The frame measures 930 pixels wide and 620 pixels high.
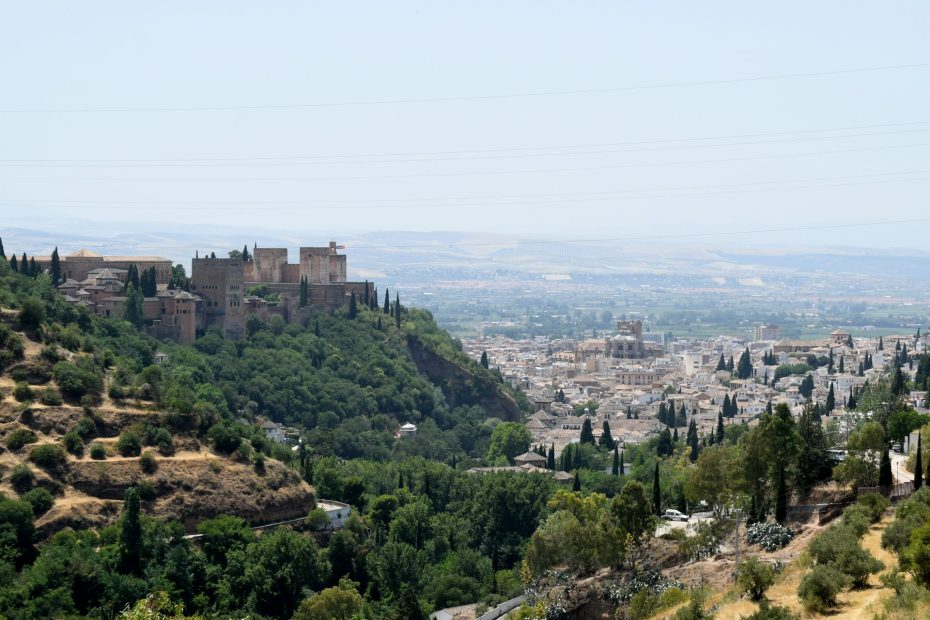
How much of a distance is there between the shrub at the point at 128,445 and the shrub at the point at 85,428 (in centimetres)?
87

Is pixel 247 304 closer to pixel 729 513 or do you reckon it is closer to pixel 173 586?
pixel 173 586

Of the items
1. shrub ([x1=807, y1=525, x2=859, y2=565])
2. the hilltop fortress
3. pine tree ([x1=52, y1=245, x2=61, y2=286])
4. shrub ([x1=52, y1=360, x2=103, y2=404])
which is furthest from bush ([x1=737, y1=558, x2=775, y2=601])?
pine tree ([x1=52, y1=245, x2=61, y2=286])

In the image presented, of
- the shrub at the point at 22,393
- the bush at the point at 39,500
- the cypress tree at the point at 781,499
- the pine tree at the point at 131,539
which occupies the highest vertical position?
the shrub at the point at 22,393

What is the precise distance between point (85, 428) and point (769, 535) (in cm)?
2199

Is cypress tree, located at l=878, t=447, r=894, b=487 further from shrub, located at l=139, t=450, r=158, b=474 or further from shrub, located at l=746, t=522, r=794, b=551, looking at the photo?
shrub, located at l=139, t=450, r=158, b=474

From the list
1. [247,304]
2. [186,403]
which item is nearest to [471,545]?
[186,403]

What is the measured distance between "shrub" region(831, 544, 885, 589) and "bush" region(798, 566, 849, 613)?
406 mm

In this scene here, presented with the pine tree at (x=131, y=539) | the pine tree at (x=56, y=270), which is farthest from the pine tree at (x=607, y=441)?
the pine tree at (x=131, y=539)

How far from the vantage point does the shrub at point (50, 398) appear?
48.2 m

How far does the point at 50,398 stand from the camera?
4828 centimetres

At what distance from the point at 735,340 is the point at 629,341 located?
39892 mm

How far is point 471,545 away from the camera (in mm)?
51594

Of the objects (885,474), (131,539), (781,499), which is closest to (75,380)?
(131,539)

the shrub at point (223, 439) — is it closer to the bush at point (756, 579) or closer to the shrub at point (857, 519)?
the shrub at point (857, 519)
